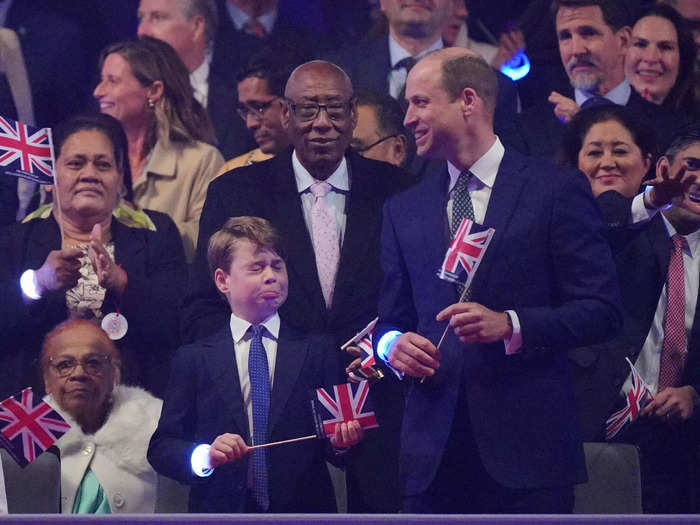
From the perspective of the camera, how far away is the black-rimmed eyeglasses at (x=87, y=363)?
12.0ft

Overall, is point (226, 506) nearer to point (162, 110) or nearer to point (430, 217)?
Answer: point (430, 217)

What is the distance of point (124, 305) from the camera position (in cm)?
373

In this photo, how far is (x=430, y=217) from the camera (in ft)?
10.5

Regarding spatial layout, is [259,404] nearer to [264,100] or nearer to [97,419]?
[97,419]

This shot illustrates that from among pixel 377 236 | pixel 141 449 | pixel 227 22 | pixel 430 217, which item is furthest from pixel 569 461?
Answer: pixel 227 22

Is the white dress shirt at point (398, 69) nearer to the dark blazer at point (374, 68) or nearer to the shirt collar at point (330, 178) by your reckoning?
the dark blazer at point (374, 68)

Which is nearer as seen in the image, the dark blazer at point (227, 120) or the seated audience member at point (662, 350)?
the seated audience member at point (662, 350)

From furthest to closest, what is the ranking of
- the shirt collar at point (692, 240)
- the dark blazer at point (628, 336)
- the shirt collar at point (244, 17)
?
the shirt collar at point (244, 17) < the shirt collar at point (692, 240) < the dark blazer at point (628, 336)

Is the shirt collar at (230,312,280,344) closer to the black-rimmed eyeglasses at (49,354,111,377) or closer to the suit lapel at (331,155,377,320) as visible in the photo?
the suit lapel at (331,155,377,320)

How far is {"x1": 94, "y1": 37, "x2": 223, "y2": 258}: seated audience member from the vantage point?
412 centimetres

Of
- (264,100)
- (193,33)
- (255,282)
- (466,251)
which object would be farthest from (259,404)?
(193,33)

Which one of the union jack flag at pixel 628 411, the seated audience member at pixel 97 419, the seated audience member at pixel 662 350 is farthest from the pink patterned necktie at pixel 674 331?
the seated audience member at pixel 97 419

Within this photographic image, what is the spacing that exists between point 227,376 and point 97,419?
405 millimetres

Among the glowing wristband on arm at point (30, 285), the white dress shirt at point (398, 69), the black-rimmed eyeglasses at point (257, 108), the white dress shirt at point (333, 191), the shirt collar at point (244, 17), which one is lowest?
the glowing wristband on arm at point (30, 285)
